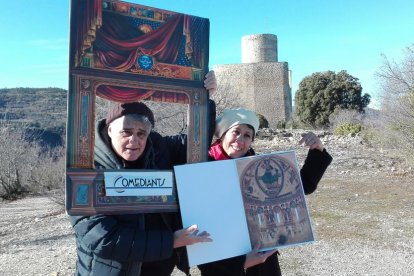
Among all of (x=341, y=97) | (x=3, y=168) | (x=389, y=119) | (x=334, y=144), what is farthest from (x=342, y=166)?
(x=341, y=97)

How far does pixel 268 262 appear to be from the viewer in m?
2.66

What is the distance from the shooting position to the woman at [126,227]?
1993 millimetres

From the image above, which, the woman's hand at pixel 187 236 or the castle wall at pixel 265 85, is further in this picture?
the castle wall at pixel 265 85

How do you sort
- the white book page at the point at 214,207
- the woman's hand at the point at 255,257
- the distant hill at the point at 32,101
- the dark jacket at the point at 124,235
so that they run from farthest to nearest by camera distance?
1. the distant hill at the point at 32,101
2. the woman's hand at the point at 255,257
3. the white book page at the point at 214,207
4. the dark jacket at the point at 124,235

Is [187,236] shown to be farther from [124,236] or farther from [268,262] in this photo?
[268,262]

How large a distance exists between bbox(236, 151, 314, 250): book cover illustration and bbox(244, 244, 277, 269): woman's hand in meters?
0.04

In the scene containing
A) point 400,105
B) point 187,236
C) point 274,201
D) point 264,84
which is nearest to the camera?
point 187,236

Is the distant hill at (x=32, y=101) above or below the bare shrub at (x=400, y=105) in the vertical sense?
above

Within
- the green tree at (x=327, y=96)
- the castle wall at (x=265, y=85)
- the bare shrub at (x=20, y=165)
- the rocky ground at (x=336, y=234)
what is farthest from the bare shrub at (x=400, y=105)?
the castle wall at (x=265, y=85)

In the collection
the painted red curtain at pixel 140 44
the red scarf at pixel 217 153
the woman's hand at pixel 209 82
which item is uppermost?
the painted red curtain at pixel 140 44

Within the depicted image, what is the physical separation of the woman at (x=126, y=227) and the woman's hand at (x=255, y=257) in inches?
11.5

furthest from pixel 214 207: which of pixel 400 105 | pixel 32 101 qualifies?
pixel 32 101

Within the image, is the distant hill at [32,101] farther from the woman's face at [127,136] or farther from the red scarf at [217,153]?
→ the woman's face at [127,136]

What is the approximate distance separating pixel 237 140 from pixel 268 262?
2.44ft
